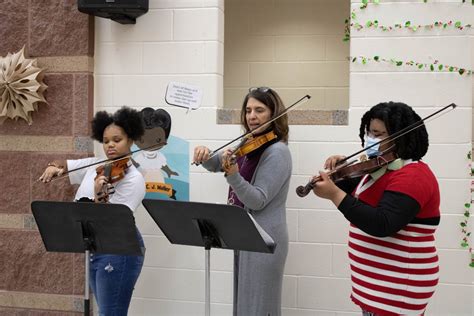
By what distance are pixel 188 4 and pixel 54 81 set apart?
0.84 m

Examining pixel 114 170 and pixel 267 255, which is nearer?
pixel 267 255

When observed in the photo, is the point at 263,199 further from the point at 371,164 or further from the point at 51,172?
the point at 51,172

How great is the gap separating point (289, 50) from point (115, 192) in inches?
92.3

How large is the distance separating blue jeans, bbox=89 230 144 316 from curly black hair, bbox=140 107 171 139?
0.82 metres

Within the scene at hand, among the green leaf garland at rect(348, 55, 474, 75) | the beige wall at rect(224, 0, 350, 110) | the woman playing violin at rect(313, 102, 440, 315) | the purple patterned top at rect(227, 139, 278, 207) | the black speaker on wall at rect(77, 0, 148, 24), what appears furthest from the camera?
the beige wall at rect(224, 0, 350, 110)

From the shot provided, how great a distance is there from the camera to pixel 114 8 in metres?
3.37

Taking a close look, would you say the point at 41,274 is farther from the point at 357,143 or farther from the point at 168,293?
the point at 357,143

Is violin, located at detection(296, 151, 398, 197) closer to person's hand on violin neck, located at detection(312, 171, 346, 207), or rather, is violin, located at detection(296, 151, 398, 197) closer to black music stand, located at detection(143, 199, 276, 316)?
person's hand on violin neck, located at detection(312, 171, 346, 207)

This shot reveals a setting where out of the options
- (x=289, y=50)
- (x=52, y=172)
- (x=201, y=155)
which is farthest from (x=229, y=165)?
(x=289, y=50)

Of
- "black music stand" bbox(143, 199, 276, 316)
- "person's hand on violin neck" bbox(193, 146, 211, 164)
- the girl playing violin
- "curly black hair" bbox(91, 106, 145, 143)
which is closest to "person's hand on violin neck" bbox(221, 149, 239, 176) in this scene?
"person's hand on violin neck" bbox(193, 146, 211, 164)

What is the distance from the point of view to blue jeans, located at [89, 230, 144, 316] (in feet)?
9.53

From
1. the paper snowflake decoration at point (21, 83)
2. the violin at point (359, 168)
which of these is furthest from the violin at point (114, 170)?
the violin at point (359, 168)

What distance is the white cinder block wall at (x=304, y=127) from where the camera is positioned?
10.8 ft

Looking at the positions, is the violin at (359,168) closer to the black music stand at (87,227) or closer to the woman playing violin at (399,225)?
the woman playing violin at (399,225)
